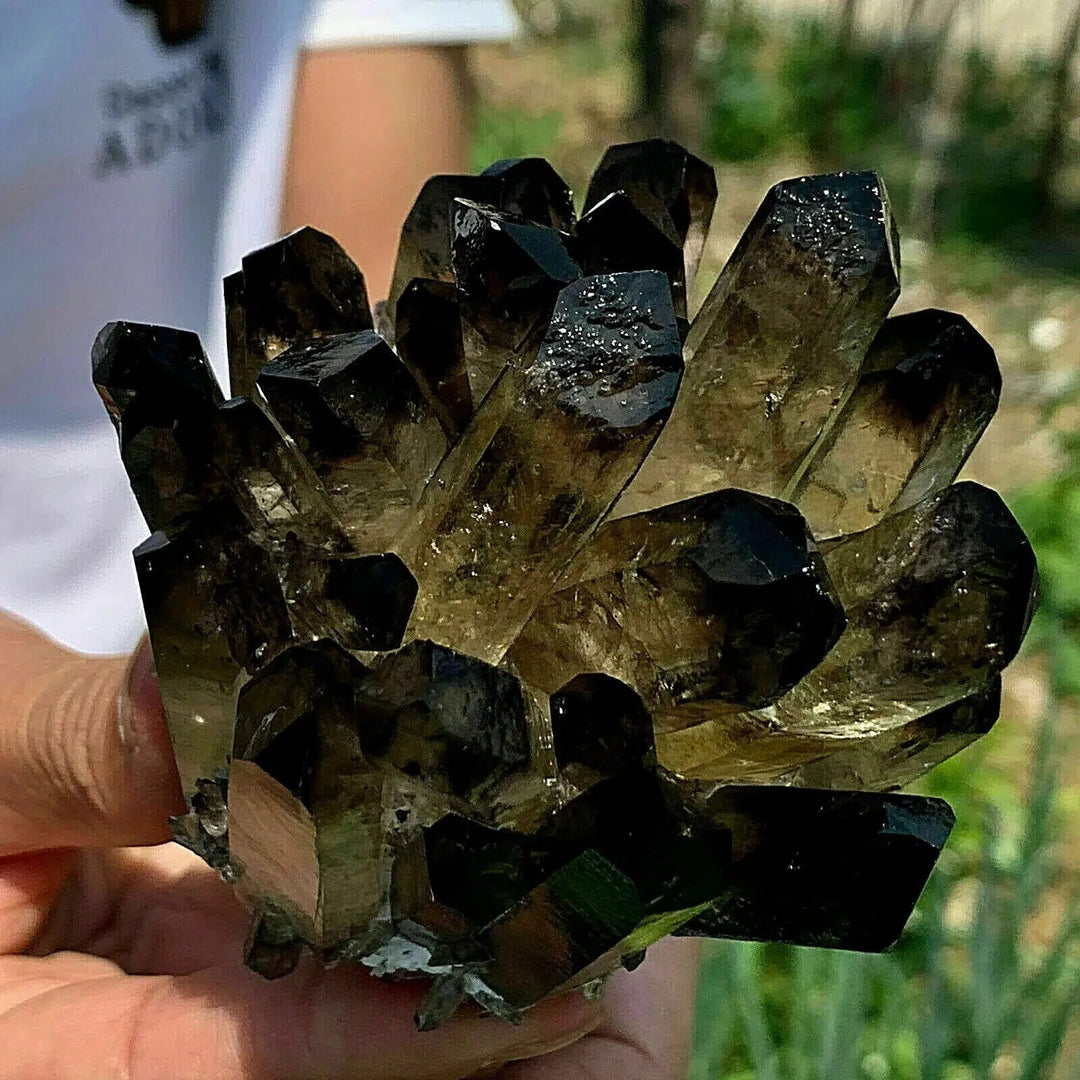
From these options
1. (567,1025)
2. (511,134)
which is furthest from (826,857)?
(511,134)

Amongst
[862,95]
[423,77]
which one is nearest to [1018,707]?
[423,77]

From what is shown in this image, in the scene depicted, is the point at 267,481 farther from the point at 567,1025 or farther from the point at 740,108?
the point at 740,108

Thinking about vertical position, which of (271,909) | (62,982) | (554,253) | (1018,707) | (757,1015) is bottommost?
(1018,707)

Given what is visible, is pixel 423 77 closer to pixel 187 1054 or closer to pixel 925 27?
pixel 187 1054

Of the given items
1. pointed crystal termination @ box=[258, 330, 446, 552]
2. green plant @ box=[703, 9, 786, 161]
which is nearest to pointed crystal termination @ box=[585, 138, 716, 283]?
pointed crystal termination @ box=[258, 330, 446, 552]

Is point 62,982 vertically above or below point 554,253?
below

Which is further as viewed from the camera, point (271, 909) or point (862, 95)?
point (862, 95)

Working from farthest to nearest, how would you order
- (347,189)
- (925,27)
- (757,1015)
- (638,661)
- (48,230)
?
(925,27)
(347,189)
(48,230)
(757,1015)
(638,661)
